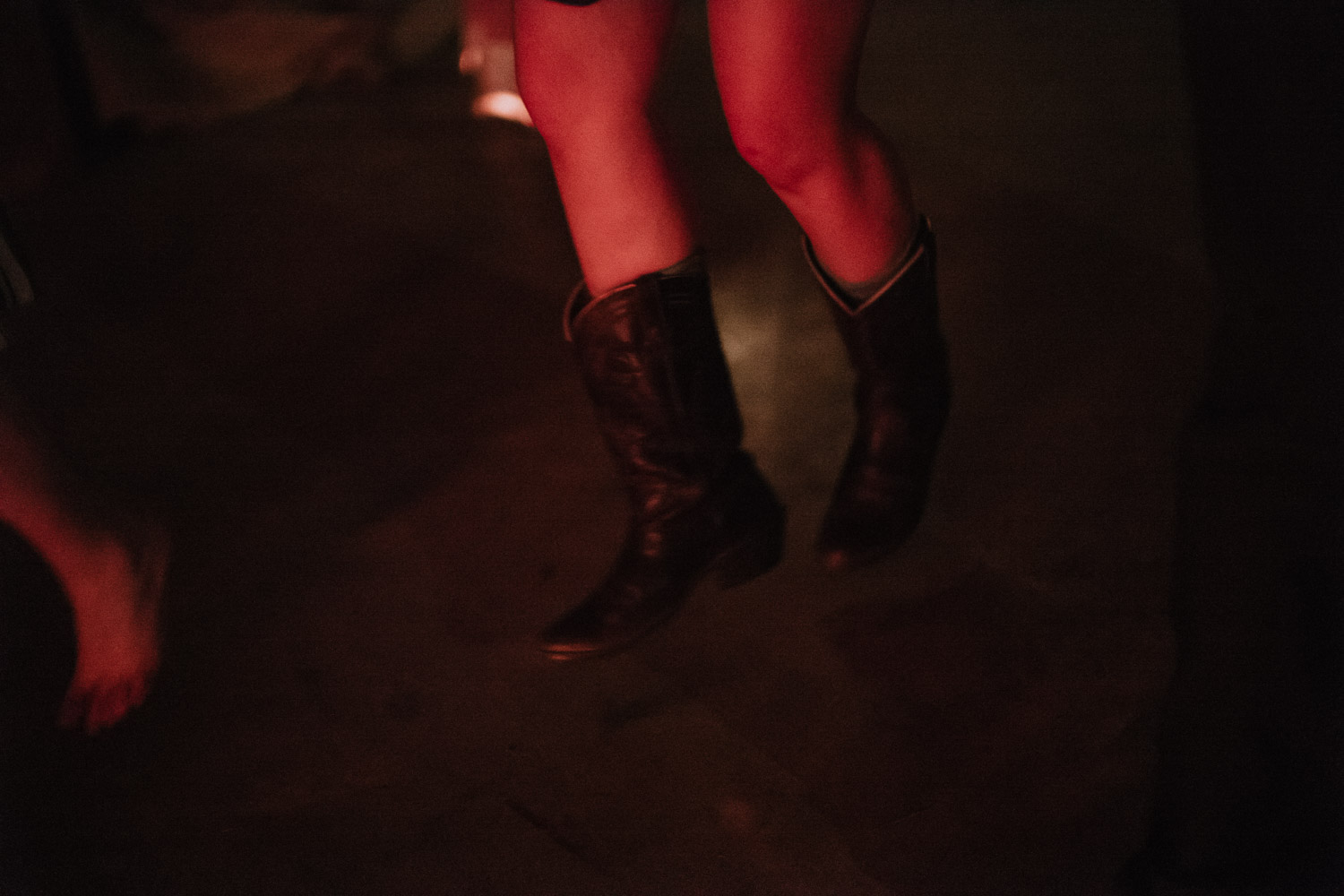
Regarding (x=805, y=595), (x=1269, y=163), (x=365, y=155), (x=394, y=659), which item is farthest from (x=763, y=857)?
(x=365, y=155)

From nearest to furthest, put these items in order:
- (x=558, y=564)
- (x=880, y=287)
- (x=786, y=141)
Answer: (x=786, y=141) → (x=880, y=287) → (x=558, y=564)

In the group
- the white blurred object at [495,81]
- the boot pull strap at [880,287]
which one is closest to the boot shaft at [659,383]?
the boot pull strap at [880,287]

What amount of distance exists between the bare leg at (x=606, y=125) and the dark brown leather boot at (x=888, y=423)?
0.18m

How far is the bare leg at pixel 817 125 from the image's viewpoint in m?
0.75

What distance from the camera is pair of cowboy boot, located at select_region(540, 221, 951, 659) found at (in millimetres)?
884

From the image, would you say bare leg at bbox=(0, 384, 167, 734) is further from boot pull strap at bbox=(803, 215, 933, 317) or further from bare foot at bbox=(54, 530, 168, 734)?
boot pull strap at bbox=(803, 215, 933, 317)

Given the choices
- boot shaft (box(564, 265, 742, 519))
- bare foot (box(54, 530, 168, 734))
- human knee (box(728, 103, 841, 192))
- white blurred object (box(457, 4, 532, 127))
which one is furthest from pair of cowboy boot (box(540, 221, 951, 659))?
white blurred object (box(457, 4, 532, 127))

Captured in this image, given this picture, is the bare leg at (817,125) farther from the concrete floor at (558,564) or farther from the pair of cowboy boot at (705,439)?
the concrete floor at (558,564)

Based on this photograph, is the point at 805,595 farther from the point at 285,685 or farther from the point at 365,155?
the point at 365,155

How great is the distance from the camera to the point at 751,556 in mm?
998

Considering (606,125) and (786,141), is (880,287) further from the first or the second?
(606,125)

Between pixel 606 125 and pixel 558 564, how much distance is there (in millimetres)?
484

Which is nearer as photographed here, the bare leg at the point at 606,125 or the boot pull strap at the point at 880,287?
the bare leg at the point at 606,125

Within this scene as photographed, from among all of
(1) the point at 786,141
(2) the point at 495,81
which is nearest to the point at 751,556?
(1) the point at 786,141
